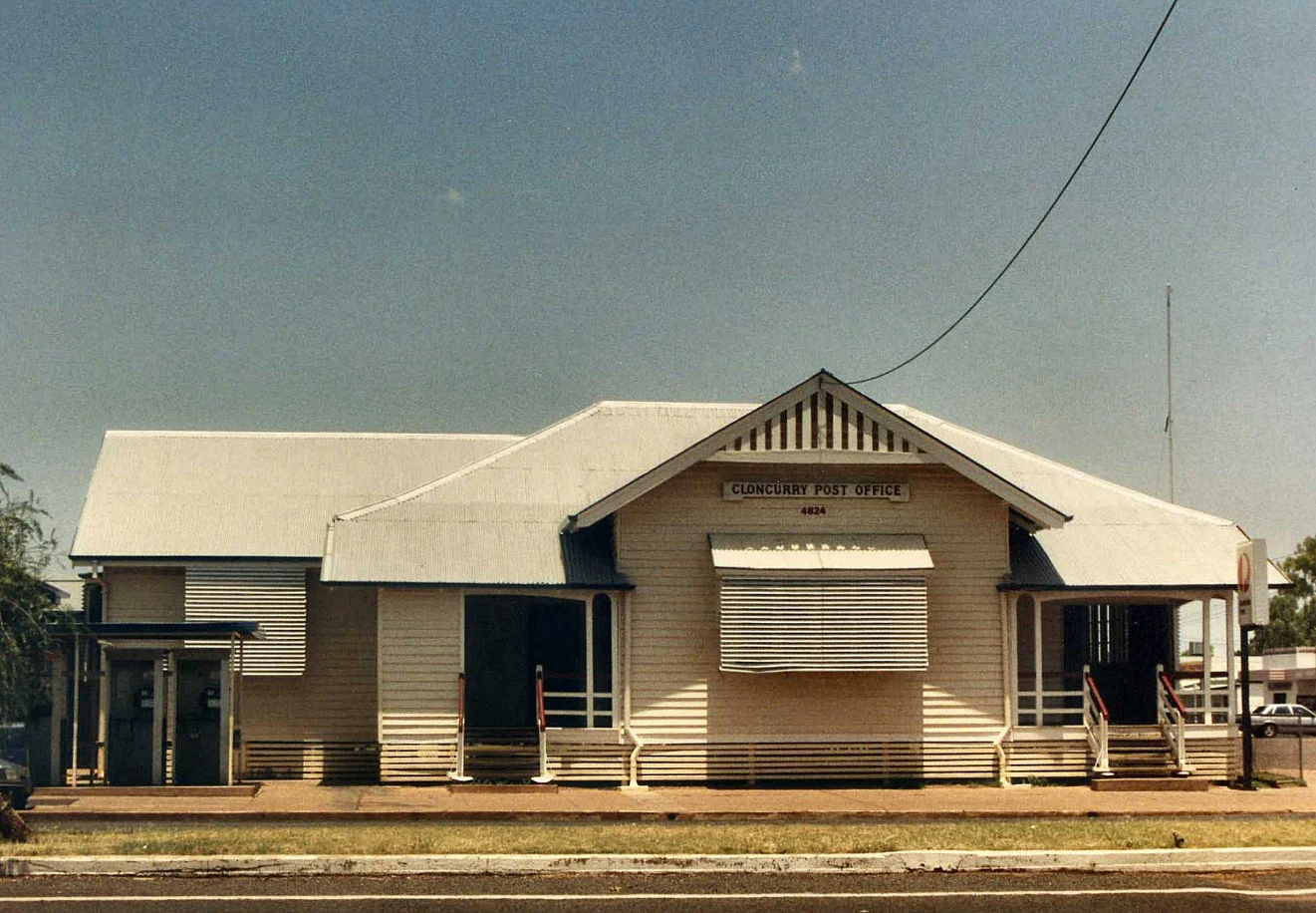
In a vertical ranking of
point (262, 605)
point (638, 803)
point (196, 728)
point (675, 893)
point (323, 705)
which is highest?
point (262, 605)

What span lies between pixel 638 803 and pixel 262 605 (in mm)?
8595

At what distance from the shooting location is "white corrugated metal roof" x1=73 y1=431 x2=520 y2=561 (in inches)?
1131

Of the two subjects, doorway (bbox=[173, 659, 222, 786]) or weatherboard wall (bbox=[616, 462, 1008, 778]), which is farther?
weatherboard wall (bbox=[616, 462, 1008, 778])

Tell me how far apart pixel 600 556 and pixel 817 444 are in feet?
13.0

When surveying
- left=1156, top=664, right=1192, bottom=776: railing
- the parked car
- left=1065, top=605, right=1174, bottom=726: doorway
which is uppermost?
left=1065, top=605, right=1174, bottom=726: doorway

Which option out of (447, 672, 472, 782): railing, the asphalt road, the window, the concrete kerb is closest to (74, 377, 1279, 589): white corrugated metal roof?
(447, 672, 472, 782): railing

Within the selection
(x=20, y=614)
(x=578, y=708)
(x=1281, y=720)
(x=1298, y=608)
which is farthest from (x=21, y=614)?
(x=1298, y=608)

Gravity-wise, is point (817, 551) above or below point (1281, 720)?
above

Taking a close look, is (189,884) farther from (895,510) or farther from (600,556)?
(895,510)

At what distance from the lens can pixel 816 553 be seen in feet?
86.2

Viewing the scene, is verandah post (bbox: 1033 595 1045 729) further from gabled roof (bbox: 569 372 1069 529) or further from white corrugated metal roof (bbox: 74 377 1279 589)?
gabled roof (bbox: 569 372 1069 529)

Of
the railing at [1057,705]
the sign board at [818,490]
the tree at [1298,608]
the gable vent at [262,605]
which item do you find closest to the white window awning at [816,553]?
the sign board at [818,490]

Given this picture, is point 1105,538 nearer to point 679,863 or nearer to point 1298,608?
point 679,863

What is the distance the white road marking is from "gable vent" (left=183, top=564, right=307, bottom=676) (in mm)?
14531
